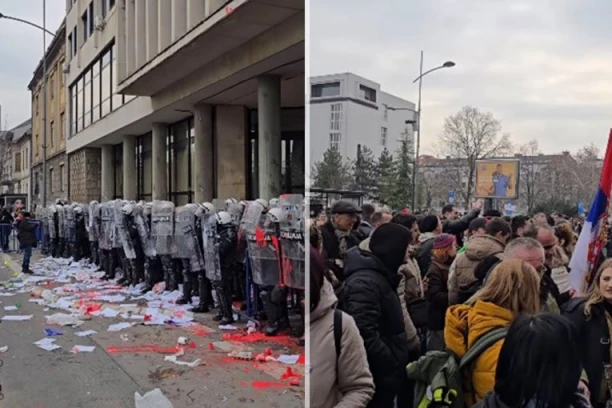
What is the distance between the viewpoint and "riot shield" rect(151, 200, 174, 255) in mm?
9172

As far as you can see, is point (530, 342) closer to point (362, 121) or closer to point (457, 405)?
point (457, 405)

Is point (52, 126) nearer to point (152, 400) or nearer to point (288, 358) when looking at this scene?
point (288, 358)

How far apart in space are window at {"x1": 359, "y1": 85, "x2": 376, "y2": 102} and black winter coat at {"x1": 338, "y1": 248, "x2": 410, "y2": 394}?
733 millimetres

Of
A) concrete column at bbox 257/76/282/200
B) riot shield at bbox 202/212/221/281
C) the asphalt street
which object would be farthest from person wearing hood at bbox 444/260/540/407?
concrete column at bbox 257/76/282/200

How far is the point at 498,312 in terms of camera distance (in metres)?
1.93

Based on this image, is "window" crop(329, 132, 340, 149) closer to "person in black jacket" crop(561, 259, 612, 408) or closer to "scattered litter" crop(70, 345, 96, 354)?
"person in black jacket" crop(561, 259, 612, 408)

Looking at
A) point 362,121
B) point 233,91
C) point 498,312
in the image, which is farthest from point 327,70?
point 233,91

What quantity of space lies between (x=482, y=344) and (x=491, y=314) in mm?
101

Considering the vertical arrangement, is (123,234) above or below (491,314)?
below

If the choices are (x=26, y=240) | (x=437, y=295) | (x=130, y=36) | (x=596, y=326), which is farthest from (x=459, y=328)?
(x=130, y=36)

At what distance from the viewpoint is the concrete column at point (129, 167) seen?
70.6 ft

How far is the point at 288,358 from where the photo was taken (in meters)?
6.02

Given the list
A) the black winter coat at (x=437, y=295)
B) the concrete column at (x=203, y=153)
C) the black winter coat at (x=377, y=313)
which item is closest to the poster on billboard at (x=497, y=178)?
the black winter coat at (x=377, y=313)

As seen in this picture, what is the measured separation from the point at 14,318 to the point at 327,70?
7.99m
